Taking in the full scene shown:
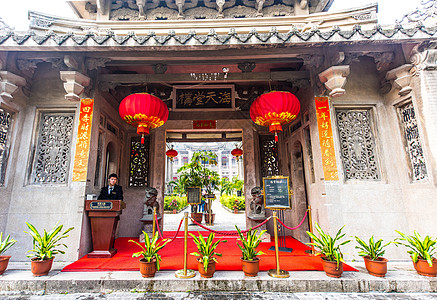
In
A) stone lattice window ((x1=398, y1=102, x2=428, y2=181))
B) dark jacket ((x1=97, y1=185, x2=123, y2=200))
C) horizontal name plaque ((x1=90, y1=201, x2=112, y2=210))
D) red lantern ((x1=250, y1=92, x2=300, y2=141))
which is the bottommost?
horizontal name plaque ((x1=90, y1=201, x2=112, y2=210))

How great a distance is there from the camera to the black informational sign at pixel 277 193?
14.5 ft

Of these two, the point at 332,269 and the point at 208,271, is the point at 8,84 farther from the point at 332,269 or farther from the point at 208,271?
the point at 332,269

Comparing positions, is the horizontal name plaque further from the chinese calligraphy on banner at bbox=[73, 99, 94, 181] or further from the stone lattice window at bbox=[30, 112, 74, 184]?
the stone lattice window at bbox=[30, 112, 74, 184]

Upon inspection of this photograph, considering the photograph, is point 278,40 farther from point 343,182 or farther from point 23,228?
point 23,228

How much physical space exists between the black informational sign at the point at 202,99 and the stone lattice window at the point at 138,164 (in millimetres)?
1748

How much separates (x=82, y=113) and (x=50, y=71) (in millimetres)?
1312

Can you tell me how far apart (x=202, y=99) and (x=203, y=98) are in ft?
0.14

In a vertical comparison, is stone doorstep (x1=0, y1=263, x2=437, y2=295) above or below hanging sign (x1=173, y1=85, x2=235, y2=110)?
below

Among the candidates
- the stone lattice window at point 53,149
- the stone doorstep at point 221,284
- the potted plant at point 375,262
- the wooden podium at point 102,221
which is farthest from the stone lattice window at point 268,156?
the stone lattice window at point 53,149

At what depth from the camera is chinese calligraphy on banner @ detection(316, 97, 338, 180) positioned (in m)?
4.24

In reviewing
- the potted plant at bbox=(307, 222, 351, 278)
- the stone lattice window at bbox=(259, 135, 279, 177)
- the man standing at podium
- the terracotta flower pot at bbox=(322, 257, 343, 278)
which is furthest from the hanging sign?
the terracotta flower pot at bbox=(322, 257, 343, 278)

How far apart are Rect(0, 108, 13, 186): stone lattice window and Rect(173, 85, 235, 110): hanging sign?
3765 millimetres

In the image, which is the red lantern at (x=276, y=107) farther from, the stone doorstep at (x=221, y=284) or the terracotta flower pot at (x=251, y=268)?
the stone doorstep at (x=221, y=284)

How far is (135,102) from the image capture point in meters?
4.00
